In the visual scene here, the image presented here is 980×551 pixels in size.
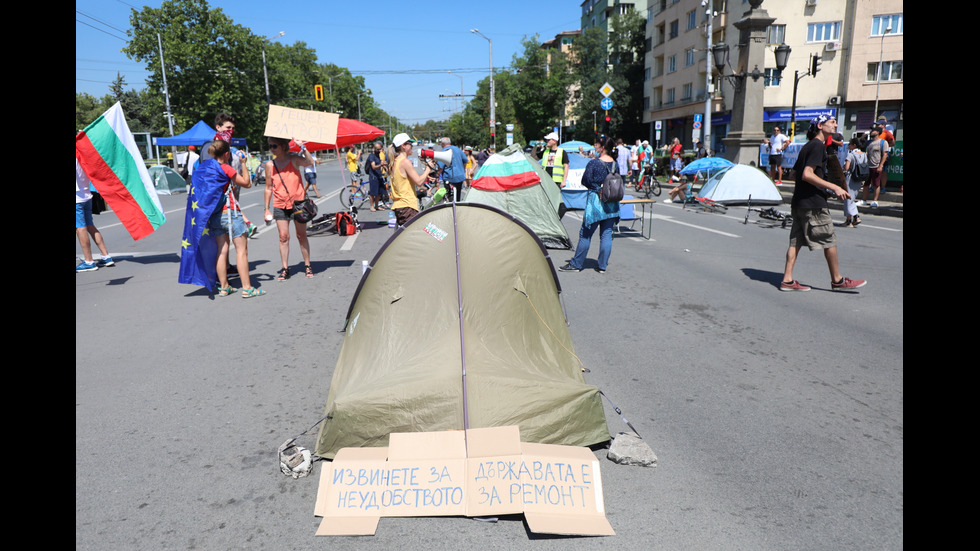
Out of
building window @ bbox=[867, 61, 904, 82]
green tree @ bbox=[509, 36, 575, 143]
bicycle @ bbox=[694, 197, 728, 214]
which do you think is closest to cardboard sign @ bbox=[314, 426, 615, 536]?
bicycle @ bbox=[694, 197, 728, 214]

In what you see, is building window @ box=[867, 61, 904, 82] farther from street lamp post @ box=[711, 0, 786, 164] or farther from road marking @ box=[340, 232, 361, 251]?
road marking @ box=[340, 232, 361, 251]

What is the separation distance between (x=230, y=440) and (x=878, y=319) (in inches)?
233

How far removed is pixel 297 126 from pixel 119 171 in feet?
7.88

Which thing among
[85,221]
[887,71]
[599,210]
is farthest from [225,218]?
[887,71]

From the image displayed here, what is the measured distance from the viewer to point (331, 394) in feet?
12.1

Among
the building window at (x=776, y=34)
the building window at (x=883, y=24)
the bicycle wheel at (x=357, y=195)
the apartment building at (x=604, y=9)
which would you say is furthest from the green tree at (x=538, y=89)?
the bicycle wheel at (x=357, y=195)

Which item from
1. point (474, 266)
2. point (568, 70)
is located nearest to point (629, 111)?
point (568, 70)

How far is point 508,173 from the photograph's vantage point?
987cm

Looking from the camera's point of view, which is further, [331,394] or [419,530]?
[331,394]

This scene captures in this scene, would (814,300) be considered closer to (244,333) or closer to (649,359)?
(649,359)

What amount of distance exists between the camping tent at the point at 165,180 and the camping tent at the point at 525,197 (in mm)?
16612

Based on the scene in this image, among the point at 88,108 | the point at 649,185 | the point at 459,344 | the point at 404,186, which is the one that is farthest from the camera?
the point at 88,108

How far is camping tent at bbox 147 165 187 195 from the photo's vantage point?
21547 mm

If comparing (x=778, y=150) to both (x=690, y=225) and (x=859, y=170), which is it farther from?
(x=690, y=225)
